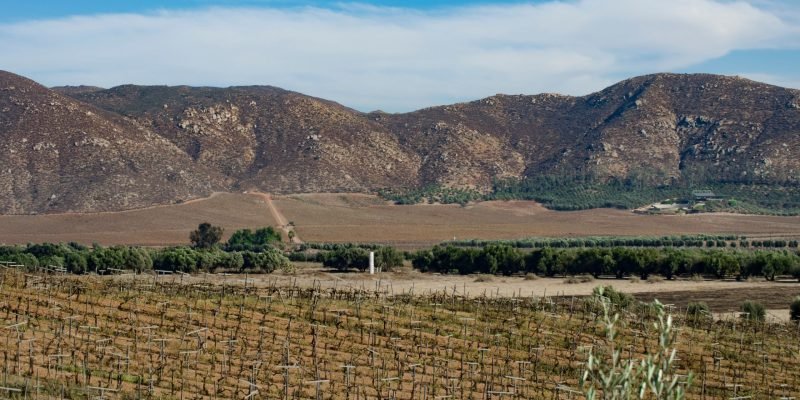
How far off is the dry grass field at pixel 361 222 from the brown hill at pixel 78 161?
5.47m

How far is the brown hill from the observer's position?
144m

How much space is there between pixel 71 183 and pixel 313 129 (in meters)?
53.4

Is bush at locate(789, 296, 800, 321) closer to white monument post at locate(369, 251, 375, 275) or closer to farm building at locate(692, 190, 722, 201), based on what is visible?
white monument post at locate(369, 251, 375, 275)

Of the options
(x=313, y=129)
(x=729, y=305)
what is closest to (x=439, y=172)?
(x=313, y=129)

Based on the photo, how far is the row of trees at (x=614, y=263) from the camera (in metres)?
85.9

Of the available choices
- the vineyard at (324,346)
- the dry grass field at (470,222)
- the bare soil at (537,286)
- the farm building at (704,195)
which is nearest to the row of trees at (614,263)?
the bare soil at (537,286)

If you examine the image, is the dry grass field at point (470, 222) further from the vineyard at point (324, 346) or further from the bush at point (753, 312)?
the vineyard at point (324, 346)

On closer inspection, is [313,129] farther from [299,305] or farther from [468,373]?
[468,373]

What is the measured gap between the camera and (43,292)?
154 ft

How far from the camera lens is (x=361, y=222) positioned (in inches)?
5728

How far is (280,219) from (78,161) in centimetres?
3301

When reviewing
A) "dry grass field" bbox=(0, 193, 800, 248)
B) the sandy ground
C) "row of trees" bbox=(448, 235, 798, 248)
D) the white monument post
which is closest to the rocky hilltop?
"dry grass field" bbox=(0, 193, 800, 248)

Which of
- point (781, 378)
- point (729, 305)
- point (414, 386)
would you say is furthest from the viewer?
point (729, 305)

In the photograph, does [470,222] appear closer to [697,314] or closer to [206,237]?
[206,237]
